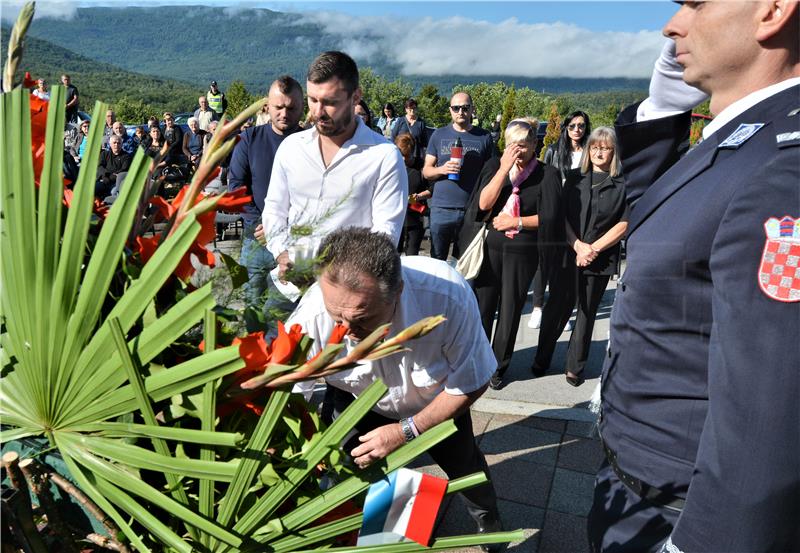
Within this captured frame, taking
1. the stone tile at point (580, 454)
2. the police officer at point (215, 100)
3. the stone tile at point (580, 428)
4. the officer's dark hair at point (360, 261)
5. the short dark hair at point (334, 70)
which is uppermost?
the police officer at point (215, 100)

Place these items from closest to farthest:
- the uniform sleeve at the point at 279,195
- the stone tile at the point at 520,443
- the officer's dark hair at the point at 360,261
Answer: the officer's dark hair at the point at 360,261, the uniform sleeve at the point at 279,195, the stone tile at the point at 520,443

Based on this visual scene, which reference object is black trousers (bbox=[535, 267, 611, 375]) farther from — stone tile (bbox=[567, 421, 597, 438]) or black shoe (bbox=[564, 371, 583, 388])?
stone tile (bbox=[567, 421, 597, 438])

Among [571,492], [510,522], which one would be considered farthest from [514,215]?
[510,522]

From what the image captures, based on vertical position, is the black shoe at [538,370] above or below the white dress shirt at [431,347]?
below

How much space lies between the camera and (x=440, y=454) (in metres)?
2.64

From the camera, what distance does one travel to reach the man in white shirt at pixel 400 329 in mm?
1939

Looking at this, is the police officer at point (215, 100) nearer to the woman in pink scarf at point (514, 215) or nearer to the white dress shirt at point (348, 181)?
the woman in pink scarf at point (514, 215)

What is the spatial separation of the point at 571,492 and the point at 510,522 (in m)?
0.44

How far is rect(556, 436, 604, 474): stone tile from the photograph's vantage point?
3.64 m

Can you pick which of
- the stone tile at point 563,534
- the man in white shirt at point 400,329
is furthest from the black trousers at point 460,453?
the stone tile at point 563,534

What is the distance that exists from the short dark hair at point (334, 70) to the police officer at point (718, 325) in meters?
2.20

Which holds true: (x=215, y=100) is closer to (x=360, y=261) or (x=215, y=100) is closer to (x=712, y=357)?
(x=360, y=261)

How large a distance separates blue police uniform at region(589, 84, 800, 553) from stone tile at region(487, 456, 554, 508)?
5.49 ft

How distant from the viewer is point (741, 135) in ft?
4.29
